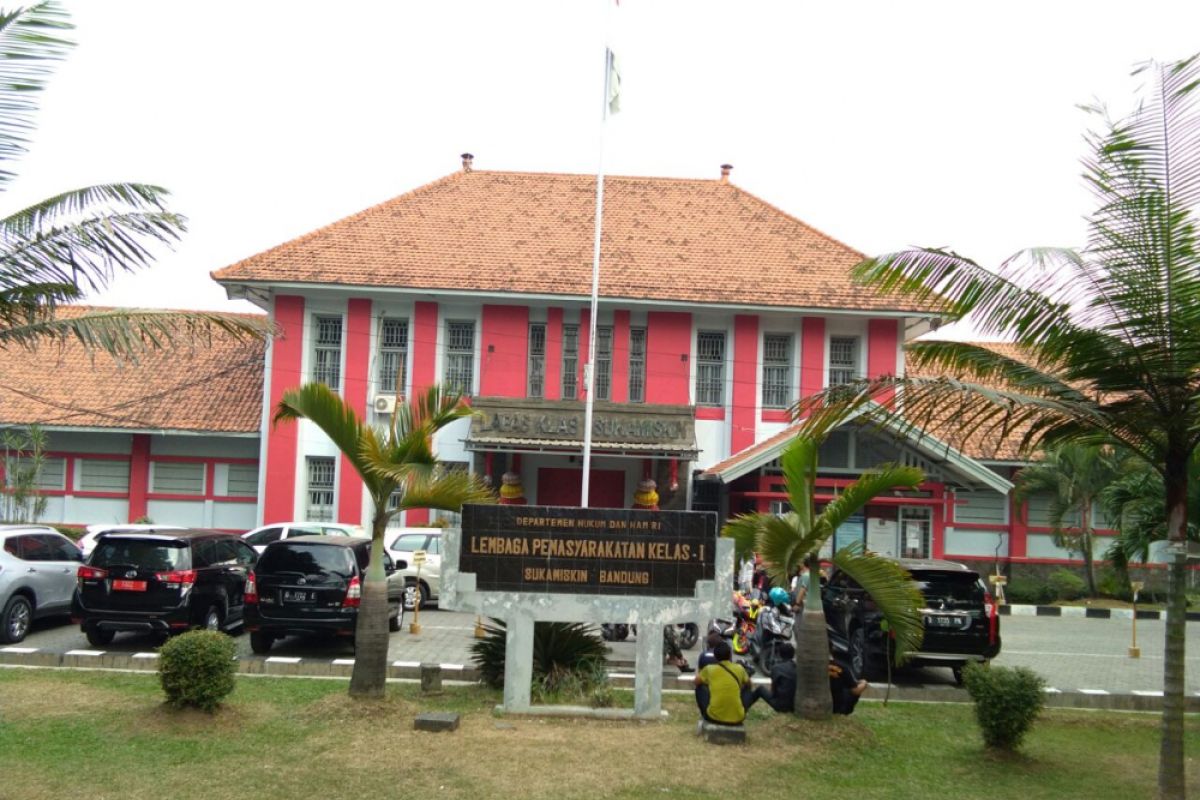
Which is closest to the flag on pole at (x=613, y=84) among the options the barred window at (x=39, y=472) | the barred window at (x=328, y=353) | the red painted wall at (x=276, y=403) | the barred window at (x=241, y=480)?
the barred window at (x=328, y=353)

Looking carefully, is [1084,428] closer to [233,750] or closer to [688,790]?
[688,790]

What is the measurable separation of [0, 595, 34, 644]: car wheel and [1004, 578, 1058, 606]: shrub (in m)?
20.0

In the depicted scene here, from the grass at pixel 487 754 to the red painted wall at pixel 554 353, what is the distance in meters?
14.9

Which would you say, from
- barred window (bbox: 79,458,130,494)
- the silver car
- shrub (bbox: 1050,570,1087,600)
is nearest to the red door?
shrub (bbox: 1050,570,1087,600)

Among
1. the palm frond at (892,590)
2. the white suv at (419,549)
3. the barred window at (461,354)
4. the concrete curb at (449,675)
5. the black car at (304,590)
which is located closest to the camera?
the palm frond at (892,590)

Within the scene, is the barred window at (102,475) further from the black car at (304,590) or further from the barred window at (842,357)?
the barred window at (842,357)

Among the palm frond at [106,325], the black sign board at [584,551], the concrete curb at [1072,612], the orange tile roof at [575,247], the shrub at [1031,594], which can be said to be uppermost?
the orange tile roof at [575,247]

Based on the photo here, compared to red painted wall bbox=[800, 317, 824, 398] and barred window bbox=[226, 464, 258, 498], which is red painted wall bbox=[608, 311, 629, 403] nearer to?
red painted wall bbox=[800, 317, 824, 398]

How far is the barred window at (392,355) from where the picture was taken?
84.3 feet

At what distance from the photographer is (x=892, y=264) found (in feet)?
29.2

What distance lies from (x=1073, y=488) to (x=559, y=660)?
1791 centimetres

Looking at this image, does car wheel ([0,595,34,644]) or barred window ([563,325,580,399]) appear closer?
car wheel ([0,595,34,644])

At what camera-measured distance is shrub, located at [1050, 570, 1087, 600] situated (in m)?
24.6

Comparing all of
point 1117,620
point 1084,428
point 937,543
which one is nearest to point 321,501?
point 937,543
